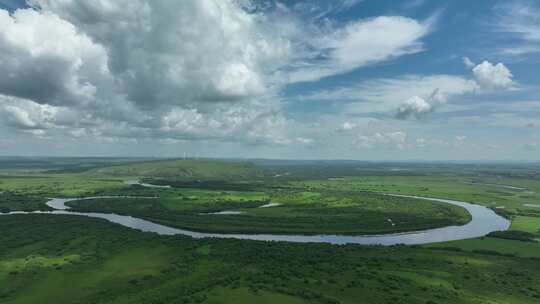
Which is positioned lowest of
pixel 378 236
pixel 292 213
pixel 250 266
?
pixel 378 236

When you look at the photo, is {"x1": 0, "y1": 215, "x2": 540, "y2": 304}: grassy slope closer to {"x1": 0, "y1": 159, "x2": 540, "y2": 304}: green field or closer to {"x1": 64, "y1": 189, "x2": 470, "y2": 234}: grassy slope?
{"x1": 0, "y1": 159, "x2": 540, "y2": 304}: green field

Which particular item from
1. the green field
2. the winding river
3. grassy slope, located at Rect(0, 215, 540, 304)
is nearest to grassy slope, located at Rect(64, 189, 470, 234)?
the green field

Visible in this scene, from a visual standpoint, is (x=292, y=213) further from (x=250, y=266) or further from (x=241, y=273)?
(x=241, y=273)

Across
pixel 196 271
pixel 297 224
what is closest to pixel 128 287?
pixel 196 271

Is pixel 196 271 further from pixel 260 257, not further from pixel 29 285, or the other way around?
pixel 29 285

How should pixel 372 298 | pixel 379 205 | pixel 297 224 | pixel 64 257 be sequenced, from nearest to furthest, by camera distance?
pixel 372 298
pixel 64 257
pixel 297 224
pixel 379 205

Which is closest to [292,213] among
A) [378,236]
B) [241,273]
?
[378,236]

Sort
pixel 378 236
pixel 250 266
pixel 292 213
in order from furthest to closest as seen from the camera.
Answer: pixel 292 213 → pixel 378 236 → pixel 250 266

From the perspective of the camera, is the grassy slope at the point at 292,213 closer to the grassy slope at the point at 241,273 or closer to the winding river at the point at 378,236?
the winding river at the point at 378,236
